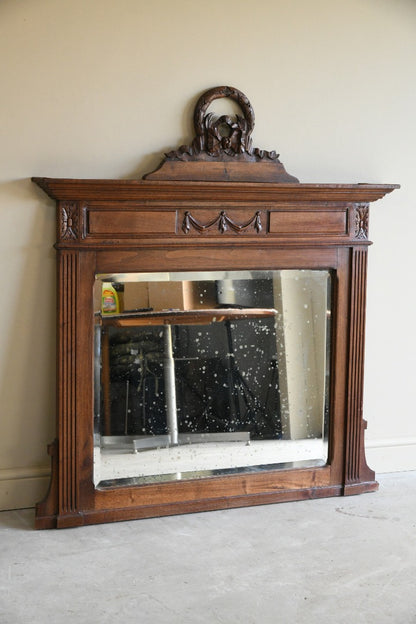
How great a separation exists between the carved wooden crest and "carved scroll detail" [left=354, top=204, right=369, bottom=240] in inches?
13.5

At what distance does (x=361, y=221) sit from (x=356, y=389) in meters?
0.79

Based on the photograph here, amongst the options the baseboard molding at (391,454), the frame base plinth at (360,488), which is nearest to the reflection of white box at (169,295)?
the frame base plinth at (360,488)

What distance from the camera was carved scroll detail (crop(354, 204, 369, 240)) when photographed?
347 centimetres

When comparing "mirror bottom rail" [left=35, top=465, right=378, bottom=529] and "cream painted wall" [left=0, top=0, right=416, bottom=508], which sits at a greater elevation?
"cream painted wall" [left=0, top=0, right=416, bottom=508]

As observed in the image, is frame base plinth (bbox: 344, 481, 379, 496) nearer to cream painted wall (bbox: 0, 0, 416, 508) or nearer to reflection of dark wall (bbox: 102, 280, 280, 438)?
reflection of dark wall (bbox: 102, 280, 280, 438)

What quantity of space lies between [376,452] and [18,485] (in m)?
1.77

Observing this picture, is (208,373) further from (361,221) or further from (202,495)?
(361,221)

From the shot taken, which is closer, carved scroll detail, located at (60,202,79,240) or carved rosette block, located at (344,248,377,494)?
carved scroll detail, located at (60,202,79,240)

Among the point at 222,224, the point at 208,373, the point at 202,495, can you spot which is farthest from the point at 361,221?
the point at 202,495

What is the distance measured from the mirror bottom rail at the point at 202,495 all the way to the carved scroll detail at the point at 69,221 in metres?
1.09

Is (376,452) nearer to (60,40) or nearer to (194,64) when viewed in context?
(194,64)

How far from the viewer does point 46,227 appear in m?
3.20

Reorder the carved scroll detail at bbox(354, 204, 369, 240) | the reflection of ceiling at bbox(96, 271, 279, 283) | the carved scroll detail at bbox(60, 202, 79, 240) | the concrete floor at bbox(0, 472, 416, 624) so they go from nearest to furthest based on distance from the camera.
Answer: the concrete floor at bbox(0, 472, 416, 624), the carved scroll detail at bbox(60, 202, 79, 240), the reflection of ceiling at bbox(96, 271, 279, 283), the carved scroll detail at bbox(354, 204, 369, 240)

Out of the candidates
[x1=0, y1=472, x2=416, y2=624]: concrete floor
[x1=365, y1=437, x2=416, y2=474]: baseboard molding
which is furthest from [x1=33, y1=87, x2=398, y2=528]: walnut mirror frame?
[x1=365, y1=437, x2=416, y2=474]: baseboard molding
